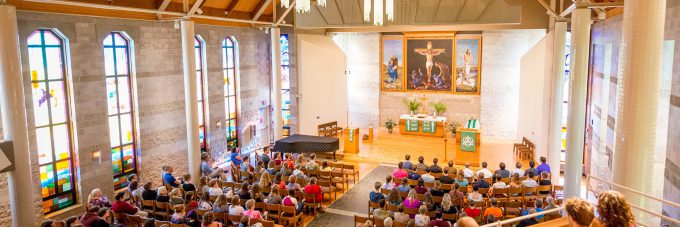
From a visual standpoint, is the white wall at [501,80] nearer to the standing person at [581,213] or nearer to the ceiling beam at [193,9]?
the ceiling beam at [193,9]

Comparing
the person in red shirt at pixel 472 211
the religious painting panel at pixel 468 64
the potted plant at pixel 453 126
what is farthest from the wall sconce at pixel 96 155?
the religious painting panel at pixel 468 64

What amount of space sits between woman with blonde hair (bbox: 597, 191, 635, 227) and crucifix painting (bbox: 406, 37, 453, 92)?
18482 mm

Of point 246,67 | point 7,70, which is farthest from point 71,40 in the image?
point 246,67

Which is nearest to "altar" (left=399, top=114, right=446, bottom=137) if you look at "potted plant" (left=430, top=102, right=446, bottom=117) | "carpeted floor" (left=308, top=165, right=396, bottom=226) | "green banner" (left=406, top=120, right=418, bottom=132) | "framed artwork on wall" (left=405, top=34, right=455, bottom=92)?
"green banner" (left=406, top=120, right=418, bottom=132)

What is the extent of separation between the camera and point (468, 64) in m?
21.7

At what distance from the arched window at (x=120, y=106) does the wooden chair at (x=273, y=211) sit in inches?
201

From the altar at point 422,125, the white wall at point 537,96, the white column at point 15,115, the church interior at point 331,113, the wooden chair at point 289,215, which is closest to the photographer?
the church interior at point 331,113

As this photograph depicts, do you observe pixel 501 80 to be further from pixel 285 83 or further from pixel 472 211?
pixel 472 211

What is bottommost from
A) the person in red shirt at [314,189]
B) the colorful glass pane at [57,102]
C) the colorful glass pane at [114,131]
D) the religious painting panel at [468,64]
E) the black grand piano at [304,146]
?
the person in red shirt at [314,189]

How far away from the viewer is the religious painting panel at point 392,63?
22.9 meters

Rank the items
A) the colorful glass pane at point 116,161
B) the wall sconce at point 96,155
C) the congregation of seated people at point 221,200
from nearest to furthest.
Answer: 1. the congregation of seated people at point 221,200
2. the wall sconce at point 96,155
3. the colorful glass pane at point 116,161

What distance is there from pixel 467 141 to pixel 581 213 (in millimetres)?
13301

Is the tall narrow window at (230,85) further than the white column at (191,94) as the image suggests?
Yes

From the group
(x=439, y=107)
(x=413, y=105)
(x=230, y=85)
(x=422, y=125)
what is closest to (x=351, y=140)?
(x=422, y=125)
